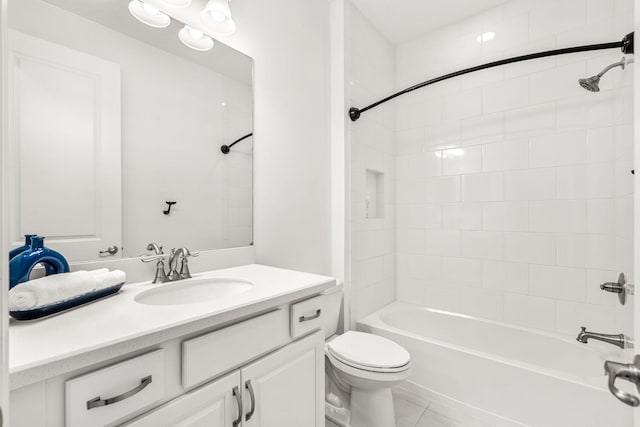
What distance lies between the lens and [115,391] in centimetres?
57

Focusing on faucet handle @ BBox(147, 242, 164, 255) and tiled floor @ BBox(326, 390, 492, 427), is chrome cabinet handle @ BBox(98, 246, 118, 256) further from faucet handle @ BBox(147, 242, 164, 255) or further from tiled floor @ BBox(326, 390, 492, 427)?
tiled floor @ BBox(326, 390, 492, 427)

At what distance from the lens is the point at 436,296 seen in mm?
2246

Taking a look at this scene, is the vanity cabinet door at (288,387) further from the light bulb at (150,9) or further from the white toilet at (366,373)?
the light bulb at (150,9)

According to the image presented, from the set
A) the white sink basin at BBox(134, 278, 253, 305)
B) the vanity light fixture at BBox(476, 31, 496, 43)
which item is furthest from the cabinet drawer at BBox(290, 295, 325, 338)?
the vanity light fixture at BBox(476, 31, 496, 43)

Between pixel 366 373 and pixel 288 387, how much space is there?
544mm

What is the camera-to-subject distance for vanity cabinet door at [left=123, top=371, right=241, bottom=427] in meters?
0.63

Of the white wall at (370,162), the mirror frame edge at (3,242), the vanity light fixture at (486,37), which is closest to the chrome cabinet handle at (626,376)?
the mirror frame edge at (3,242)

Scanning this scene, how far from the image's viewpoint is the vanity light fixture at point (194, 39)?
3.90 ft

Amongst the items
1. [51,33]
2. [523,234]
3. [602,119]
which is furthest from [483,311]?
[51,33]

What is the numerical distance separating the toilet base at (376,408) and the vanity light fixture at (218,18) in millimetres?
1869

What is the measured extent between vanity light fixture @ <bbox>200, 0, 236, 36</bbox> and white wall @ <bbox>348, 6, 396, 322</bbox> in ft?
2.98

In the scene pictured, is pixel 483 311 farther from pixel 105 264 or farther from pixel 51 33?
pixel 51 33

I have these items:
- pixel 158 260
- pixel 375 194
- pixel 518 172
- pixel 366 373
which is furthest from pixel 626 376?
pixel 375 194

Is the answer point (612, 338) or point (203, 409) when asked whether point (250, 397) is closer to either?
point (203, 409)
